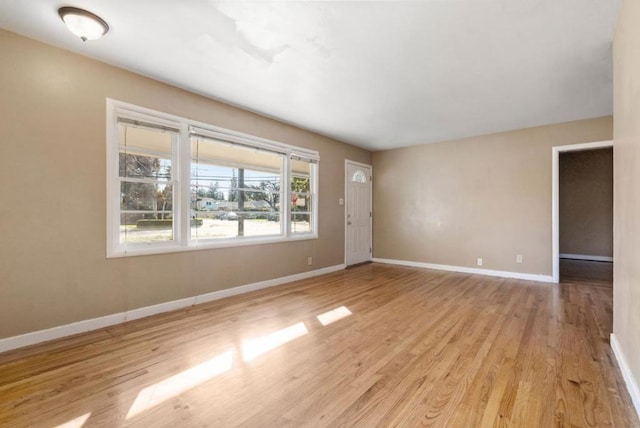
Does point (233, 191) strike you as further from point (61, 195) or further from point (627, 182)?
point (627, 182)

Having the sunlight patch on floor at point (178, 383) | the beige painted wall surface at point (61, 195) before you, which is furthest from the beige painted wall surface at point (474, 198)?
the sunlight patch on floor at point (178, 383)

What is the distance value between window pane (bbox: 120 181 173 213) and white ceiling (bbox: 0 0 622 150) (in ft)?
3.91

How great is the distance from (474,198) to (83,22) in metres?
5.76

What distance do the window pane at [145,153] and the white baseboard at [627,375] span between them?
13.9 ft

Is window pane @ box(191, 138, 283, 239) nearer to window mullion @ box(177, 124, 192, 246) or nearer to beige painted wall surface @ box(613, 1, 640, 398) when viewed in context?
window mullion @ box(177, 124, 192, 246)

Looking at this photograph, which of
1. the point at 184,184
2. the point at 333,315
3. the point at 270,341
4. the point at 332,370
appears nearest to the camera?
the point at 332,370

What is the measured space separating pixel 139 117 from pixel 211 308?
2252 mm

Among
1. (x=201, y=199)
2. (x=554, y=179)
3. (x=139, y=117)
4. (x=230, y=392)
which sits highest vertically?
(x=139, y=117)

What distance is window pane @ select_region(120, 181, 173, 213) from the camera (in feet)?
10.2

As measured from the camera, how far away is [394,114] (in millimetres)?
4273

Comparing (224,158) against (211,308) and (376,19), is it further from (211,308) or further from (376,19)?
(376,19)

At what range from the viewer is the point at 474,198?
17.9 feet

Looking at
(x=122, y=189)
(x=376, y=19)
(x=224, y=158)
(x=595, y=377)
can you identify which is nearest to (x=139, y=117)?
(x=122, y=189)

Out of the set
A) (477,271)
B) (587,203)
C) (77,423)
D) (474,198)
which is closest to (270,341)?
(77,423)
